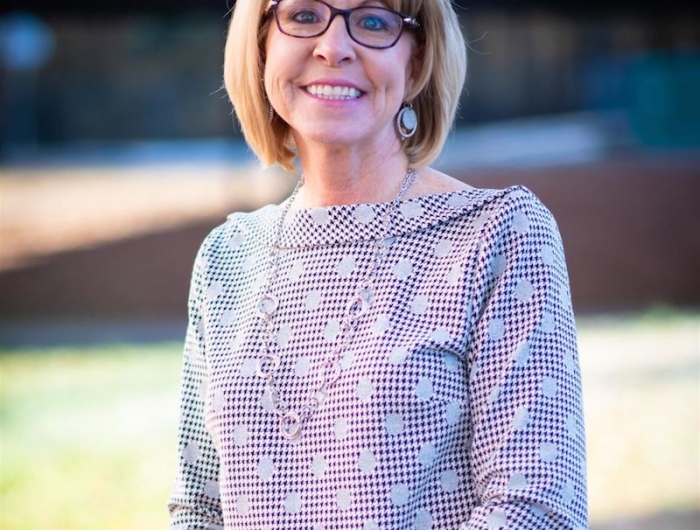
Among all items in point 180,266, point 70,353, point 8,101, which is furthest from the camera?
point 8,101

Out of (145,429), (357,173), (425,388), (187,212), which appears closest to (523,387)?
(425,388)

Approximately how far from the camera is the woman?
167 cm

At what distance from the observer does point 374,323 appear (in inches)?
69.5

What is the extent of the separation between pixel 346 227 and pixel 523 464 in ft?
1.73

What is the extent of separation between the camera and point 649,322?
1008 centimetres

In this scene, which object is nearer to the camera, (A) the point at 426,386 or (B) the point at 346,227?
(A) the point at 426,386

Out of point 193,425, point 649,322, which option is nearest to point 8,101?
point 649,322

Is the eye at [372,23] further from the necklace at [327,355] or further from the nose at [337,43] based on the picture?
the necklace at [327,355]

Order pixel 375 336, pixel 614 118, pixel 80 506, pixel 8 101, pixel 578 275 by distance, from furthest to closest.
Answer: pixel 8 101 < pixel 614 118 < pixel 578 275 < pixel 80 506 < pixel 375 336

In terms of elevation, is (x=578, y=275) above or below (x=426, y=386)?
below

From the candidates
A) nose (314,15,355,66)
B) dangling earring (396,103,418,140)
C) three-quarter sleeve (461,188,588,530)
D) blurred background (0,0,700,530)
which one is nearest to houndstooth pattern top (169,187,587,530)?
three-quarter sleeve (461,188,588,530)

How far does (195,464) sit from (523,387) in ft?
2.14

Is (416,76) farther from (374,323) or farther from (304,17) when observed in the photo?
(374,323)

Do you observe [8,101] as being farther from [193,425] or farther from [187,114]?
[193,425]
